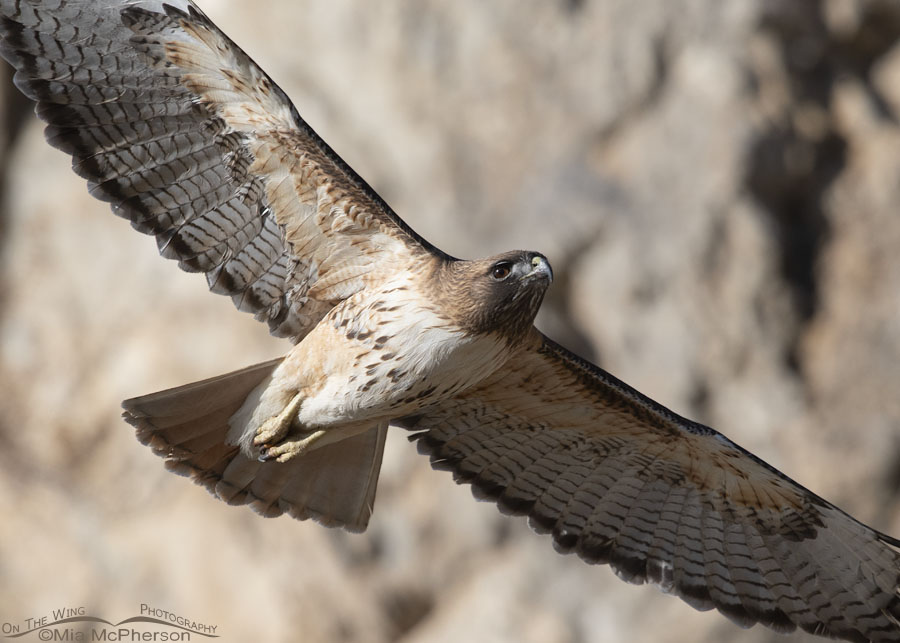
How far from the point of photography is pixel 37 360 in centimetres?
1197

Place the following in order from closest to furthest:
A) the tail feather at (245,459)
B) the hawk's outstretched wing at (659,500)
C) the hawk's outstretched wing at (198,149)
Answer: the hawk's outstretched wing at (198,149)
the tail feather at (245,459)
the hawk's outstretched wing at (659,500)

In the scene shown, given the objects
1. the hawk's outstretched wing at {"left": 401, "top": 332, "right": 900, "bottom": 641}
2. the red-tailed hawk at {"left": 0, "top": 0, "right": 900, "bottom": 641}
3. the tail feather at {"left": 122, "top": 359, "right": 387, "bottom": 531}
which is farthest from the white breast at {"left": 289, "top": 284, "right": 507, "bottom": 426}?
the hawk's outstretched wing at {"left": 401, "top": 332, "right": 900, "bottom": 641}

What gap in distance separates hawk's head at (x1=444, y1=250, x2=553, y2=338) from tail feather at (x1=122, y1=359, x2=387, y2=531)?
47.7 inches

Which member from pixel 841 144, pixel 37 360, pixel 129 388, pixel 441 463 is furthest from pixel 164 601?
pixel 841 144

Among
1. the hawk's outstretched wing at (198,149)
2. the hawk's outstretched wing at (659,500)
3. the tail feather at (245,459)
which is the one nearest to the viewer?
the hawk's outstretched wing at (198,149)

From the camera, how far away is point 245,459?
6270 mm

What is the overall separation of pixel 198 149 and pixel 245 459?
172cm

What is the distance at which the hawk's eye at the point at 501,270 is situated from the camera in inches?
218

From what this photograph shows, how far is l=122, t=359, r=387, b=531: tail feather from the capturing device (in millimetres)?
6086

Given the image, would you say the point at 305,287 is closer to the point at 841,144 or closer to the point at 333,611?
the point at 333,611

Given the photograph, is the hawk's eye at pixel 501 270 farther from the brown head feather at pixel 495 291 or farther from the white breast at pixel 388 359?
the white breast at pixel 388 359

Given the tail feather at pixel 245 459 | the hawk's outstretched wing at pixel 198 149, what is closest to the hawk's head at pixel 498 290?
the hawk's outstretched wing at pixel 198 149

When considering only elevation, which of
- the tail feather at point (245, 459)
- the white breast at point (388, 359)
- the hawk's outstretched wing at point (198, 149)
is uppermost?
the hawk's outstretched wing at point (198, 149)

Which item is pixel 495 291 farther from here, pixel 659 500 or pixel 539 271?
pixel 659 500
